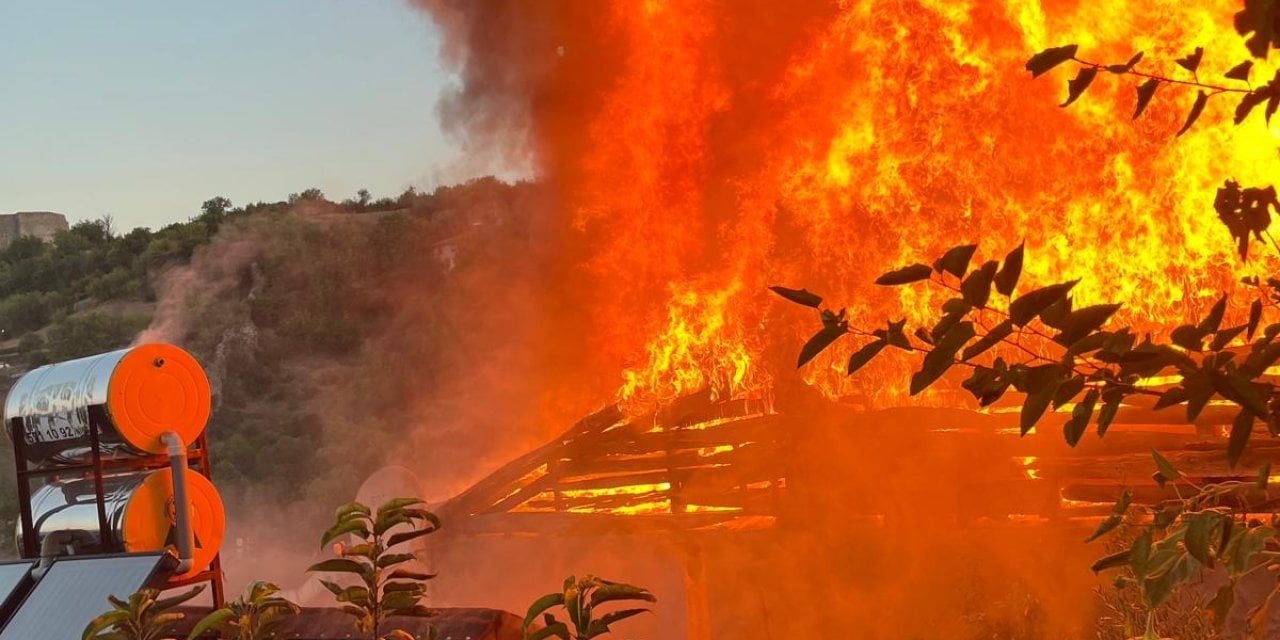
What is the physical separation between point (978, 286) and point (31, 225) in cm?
3289

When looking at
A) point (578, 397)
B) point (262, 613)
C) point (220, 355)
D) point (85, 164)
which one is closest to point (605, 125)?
point (578, 397)

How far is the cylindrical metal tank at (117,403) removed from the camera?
6344 mm

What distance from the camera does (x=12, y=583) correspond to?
5145 mm

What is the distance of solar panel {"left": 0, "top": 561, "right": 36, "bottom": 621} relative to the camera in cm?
486

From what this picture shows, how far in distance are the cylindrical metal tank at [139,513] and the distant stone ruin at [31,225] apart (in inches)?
1006

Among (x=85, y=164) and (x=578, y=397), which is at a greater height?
(x=85, y=164)

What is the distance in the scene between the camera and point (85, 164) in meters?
23.7

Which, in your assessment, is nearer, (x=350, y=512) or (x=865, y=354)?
(x=865, y=354)

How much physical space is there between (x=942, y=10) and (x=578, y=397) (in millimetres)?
5713

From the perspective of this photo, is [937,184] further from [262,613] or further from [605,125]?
[262,613]

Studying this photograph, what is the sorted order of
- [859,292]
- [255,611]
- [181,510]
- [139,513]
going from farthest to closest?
[859,292]
[139,513]
[181,510]
[255,611]

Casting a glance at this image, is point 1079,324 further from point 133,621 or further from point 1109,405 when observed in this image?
point 133,621

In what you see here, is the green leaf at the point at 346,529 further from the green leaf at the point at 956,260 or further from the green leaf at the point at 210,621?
the green leaf at the point at 956,260

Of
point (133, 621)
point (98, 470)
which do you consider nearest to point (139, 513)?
point (98, 470)
